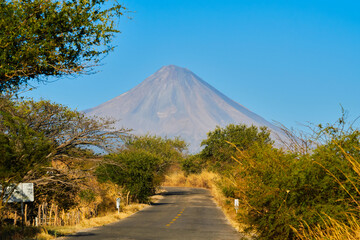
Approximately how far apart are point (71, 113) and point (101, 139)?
104 inches

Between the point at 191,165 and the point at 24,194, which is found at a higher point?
the point at 191,165

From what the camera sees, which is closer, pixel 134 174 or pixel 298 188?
pixel 298 188

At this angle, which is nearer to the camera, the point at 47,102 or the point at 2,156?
the point at 2,156

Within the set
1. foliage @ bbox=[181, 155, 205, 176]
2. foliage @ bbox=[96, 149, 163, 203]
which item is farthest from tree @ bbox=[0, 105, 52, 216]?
foliage @ bbox=[181, 155, 205, 176]

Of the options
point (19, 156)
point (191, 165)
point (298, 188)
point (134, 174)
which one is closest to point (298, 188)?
point (298, 188)

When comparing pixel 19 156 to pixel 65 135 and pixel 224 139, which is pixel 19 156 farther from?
pixel 224 139

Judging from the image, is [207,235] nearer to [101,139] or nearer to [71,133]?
[101,139]

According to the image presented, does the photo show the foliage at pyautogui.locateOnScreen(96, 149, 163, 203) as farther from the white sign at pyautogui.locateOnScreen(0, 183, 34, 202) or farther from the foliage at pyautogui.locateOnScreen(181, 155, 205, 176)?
the foliage at pyautogui.locateOnScreen(181, 155, 205, 176)

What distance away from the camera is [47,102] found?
24.1m

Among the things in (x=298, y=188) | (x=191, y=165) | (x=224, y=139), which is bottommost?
(x=298, y=188)

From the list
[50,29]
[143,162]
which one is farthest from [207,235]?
[143,162]

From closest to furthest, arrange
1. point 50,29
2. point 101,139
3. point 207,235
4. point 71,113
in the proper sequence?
1. point 50,29
2. point 207,235
3. point 101,139
4. point 71,113

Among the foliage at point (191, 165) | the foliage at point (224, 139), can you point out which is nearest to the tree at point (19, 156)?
the foliage at point (224, 139)

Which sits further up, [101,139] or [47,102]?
[47,102]
